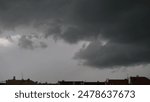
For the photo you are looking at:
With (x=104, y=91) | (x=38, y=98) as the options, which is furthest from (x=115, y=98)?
(x=38, y=98)

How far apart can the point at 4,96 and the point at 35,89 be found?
1469mm

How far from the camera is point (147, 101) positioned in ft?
44.2

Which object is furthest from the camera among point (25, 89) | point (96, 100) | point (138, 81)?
point (138, 81)

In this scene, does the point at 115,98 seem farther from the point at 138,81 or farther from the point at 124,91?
the point at 138,81

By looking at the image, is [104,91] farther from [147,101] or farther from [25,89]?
[25,89]

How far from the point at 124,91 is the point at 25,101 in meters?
3.90

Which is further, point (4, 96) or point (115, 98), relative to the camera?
point (4, 96)

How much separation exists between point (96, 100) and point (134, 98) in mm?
1692

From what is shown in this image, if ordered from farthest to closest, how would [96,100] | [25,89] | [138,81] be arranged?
[138,81] → [25,89] → [96,100]

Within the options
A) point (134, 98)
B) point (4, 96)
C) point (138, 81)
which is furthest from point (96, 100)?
point (138, 81)

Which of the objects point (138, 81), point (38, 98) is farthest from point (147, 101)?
point (138, 81)

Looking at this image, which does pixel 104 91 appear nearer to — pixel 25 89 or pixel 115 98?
pixel 115 98

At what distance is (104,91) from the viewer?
44.7 ft

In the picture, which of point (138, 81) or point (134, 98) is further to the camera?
point (138, 81)
